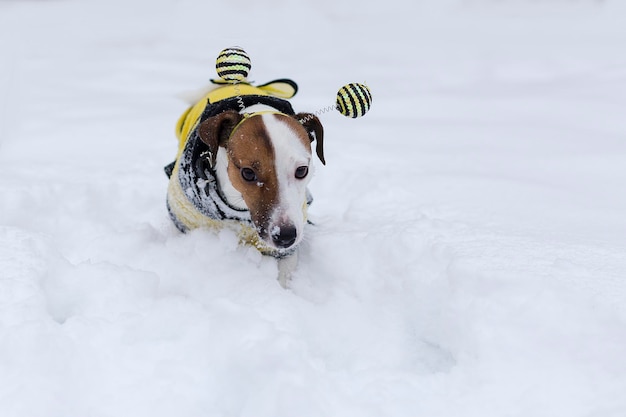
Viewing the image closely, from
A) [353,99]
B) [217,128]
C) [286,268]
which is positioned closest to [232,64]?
[217,128]

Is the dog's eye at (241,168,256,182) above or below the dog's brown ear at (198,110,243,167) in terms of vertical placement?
below

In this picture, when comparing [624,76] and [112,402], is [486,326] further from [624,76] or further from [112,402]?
[624,76]

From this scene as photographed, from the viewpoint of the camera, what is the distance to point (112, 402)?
4.50 ft

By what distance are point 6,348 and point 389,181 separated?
1.92m

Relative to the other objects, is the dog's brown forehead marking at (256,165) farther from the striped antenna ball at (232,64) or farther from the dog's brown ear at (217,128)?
the striped antenna ball at (232,64)

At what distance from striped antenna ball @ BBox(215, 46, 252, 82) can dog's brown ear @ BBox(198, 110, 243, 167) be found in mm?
310

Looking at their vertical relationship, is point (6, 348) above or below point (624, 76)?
below

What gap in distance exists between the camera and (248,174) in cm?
190

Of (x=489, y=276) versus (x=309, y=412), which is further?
(x=489, y=276)

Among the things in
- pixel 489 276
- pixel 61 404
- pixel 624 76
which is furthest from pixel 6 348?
pixel 624 76

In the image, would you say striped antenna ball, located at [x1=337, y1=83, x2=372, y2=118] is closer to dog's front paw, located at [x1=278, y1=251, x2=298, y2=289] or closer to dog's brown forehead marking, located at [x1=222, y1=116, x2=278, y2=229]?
dog's brown forehead marking, located at [x1=222, y1=116, x2=278, y2=229]

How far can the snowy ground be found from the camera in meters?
1.46

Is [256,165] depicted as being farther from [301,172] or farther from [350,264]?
[350,264]

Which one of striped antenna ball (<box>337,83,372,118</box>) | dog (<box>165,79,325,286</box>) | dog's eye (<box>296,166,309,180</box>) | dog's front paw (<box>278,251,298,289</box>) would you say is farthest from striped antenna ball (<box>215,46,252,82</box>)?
dog's front paw (<box>278,251,298,289</box>)
